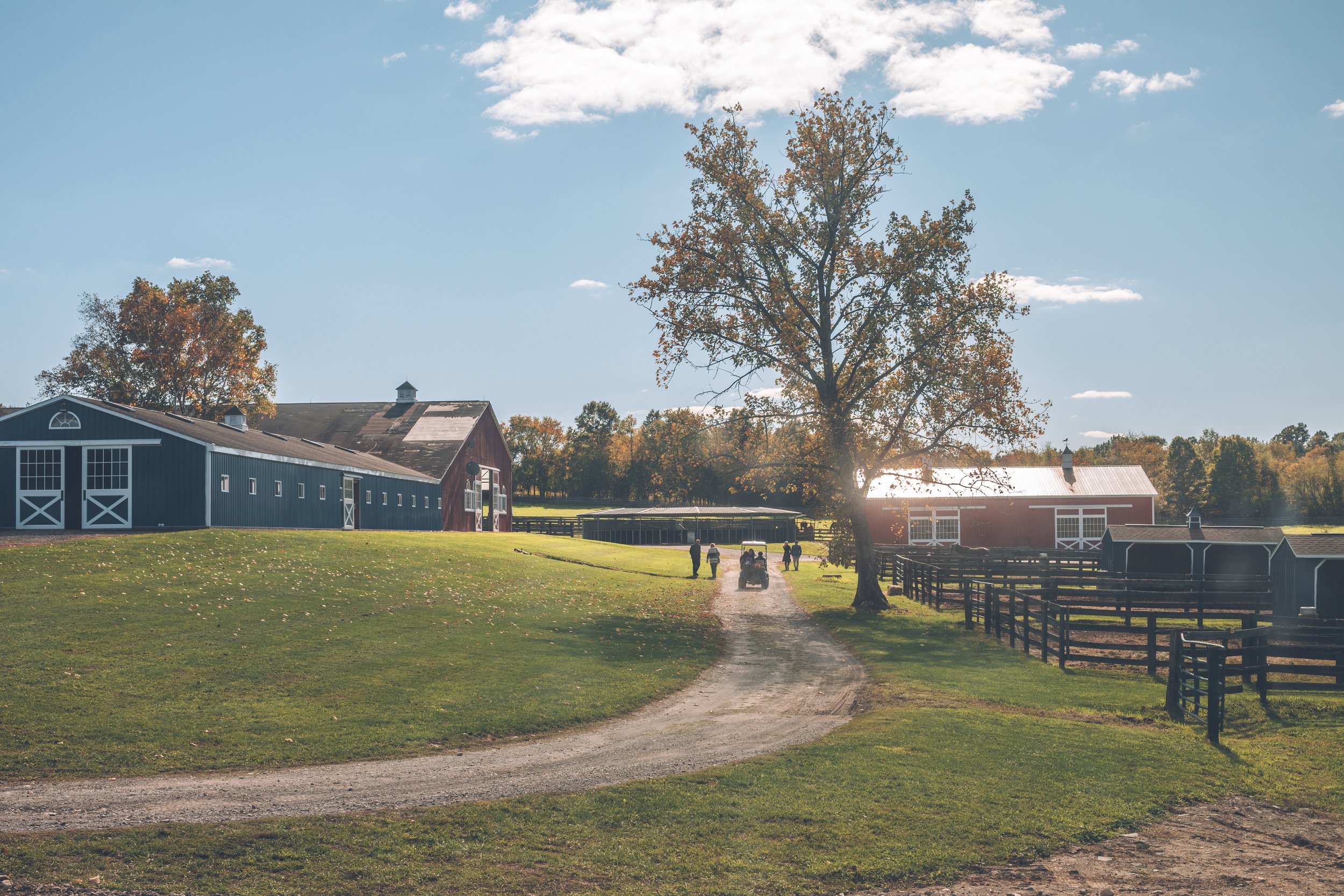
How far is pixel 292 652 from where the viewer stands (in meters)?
17.3

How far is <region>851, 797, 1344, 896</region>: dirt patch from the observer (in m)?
7.86

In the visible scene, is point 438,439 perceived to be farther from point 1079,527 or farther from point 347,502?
point 1079,527

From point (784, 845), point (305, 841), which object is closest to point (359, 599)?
point (305, 841)

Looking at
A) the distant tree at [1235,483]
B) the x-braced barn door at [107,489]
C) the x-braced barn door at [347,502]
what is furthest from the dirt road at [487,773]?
Result: the distant tree at [1235,483]

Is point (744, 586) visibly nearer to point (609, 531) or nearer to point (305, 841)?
point (305, 841)

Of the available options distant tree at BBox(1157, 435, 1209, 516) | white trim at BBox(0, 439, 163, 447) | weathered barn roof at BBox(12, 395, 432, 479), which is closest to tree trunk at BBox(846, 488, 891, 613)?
weathered barn roof at BBox(12, 395, 432, 479)

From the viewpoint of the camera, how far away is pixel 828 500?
3884 centimetres

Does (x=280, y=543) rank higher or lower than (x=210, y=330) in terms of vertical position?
lower

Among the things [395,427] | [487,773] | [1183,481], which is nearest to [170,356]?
[395,427]

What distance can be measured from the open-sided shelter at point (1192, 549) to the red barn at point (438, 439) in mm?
36360

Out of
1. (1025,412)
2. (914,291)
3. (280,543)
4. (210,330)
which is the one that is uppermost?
(210,330)

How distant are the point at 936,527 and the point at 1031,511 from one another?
6319mm

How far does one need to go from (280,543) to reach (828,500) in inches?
873

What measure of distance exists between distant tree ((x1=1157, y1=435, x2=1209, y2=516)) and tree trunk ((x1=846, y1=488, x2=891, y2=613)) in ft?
346
